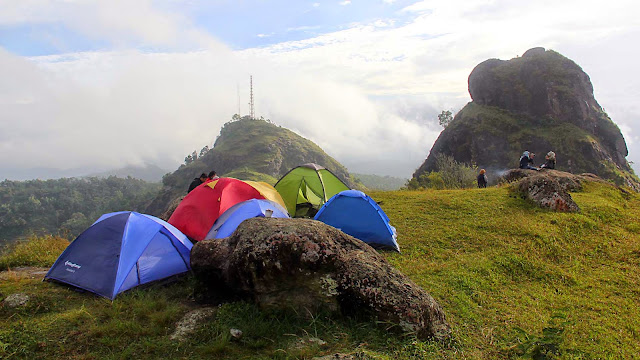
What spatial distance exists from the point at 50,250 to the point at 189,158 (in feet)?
440

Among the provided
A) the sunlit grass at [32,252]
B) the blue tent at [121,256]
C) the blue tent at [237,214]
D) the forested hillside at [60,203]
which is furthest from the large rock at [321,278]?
the forested hillside at [60,203]

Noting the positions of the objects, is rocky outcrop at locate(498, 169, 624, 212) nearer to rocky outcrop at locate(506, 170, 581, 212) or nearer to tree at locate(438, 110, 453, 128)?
rocky outcrop at locate(506, 170, 581, 212)

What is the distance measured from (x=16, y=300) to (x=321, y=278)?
4.99 m

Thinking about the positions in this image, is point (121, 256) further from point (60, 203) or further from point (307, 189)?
point (60, 203)

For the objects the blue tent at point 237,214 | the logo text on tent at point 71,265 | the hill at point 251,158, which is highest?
the blue tent at point 237,214

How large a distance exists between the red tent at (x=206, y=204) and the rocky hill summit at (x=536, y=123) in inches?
1306

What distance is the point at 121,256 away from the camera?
691cm

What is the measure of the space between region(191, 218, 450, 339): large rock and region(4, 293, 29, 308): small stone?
333cm

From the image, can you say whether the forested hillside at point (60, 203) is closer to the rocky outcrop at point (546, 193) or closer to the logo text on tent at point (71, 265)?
the logo text on tent at point (71, 265)

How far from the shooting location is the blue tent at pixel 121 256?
6730 millimetres

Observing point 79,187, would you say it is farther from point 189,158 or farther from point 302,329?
point 302,329

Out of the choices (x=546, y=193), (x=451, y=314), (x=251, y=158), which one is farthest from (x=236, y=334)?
(x=251, y=158)

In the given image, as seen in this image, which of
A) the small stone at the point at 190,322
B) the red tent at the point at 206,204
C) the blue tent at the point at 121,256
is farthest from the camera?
the red tent at the point at 206,204

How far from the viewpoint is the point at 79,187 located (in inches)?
5177
